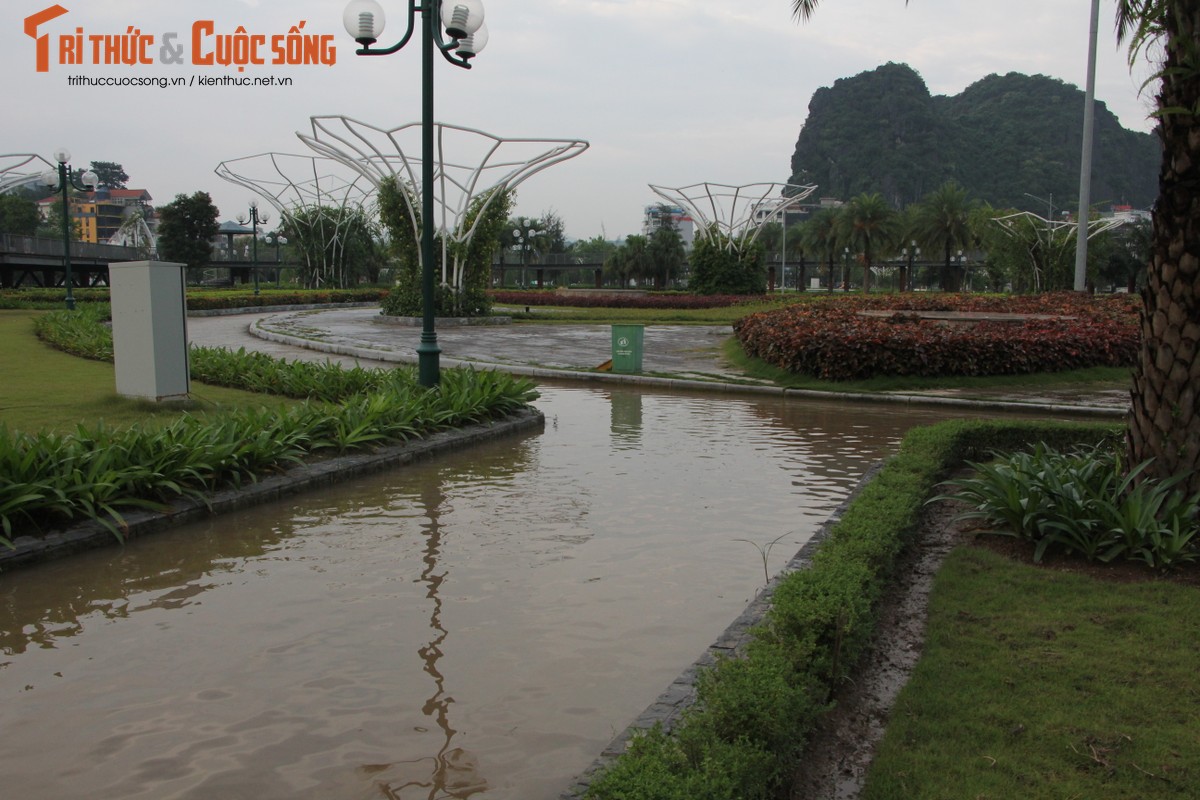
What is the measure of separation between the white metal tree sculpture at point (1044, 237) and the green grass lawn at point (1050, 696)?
45.8m

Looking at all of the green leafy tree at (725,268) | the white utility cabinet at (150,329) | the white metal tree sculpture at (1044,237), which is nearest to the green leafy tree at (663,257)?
the green leafy tree at (725,268)

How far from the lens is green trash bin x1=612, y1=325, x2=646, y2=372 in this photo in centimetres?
1717

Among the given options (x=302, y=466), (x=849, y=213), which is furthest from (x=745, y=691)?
(x=849, y=213)

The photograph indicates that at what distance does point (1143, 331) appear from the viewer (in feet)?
19.9

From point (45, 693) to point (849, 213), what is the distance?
65411mm

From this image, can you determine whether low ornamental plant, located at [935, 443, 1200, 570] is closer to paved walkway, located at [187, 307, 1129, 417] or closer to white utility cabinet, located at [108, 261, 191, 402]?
paved walkway, located at [187, 307, 1129, 417]

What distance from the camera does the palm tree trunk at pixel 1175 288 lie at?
562cm

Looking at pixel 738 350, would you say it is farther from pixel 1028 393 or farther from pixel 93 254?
pixel 93 254

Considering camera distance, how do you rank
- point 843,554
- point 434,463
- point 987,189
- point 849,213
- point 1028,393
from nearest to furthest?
point 843,554 < point 434,463 < point 1028,393 < point 849,213 < point 987,189

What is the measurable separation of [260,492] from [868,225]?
6133cm

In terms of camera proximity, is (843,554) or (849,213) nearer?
(843,554)

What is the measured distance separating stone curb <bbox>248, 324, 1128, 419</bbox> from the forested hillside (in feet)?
340

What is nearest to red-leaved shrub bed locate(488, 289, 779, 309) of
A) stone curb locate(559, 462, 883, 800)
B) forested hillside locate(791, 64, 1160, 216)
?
stone curb locate(559, 462, 883, 800)

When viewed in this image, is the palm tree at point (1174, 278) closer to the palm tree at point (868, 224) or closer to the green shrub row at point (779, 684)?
the green shrub row at point (779, 684)
